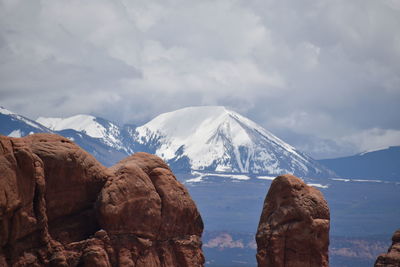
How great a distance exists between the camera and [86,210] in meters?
55.6

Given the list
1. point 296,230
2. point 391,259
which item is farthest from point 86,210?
point 391,259

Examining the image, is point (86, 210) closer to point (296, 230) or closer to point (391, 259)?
point (296, 230)

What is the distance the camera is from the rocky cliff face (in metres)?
49.2

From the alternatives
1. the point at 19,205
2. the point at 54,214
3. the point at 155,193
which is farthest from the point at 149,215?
the point at 19,205

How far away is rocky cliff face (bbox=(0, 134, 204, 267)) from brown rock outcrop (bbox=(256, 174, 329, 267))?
15.0ft

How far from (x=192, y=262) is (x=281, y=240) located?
5549 mm

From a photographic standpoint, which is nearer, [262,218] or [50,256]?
[50,256]

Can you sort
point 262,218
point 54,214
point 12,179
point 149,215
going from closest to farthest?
1. point 12,179
2. point 54,214
3. point 149,215
4. point 262,218

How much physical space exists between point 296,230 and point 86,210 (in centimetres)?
1288

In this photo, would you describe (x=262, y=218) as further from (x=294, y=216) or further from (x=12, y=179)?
(x=12, y=179)

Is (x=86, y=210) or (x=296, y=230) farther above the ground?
(x=86, y=210)

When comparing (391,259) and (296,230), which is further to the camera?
(391,259)

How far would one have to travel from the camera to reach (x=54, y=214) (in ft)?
176

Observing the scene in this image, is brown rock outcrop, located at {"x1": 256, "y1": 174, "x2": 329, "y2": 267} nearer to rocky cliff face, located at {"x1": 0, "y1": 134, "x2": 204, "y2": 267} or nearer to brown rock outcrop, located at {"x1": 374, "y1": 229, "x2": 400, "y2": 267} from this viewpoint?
brown rock outcrop, located at {"x1": 374, "y1": 229, "x2": 400, "y2": 267}
